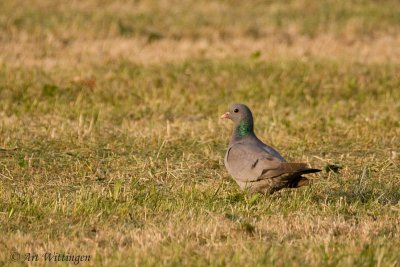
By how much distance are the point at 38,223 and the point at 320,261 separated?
89.8 inches

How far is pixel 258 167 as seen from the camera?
24.3ft

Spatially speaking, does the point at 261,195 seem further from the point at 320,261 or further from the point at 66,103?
the point at 66,103

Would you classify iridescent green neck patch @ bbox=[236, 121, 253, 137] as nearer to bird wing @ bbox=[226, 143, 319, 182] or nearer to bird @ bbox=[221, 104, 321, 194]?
bird @ bbox=[221, 104, 321, 194]

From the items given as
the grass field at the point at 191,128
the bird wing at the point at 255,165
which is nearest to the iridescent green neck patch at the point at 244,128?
the bird wing at the point at 255,165

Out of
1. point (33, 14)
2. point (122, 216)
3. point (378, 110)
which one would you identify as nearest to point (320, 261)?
point (122, 216)

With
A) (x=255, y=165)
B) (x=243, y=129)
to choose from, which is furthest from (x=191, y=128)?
(x=255, y=165)

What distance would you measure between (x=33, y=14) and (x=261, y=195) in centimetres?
1098

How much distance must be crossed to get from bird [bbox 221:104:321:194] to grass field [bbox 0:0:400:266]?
17 cm

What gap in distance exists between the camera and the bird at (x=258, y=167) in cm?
723

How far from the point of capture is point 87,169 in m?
8.98

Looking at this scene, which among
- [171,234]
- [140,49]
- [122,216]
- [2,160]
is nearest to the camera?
[171,234]

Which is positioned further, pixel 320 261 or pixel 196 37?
pixel 196 37

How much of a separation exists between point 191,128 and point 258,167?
362cm

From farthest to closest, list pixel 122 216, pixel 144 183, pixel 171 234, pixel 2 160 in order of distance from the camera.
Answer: pixel 2 160
pixel 144 183
pixel 122 216
pixel 171 234
